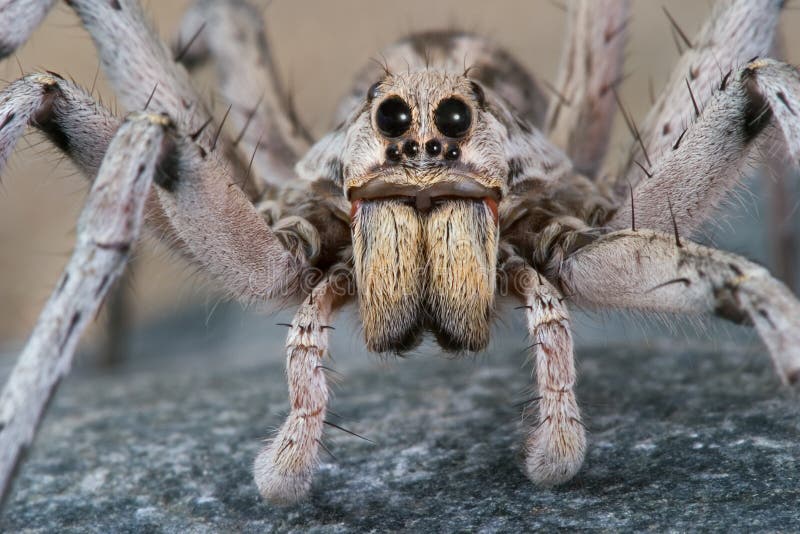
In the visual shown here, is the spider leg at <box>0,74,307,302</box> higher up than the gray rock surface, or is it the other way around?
the spider leg at <box>0,74,307,302</box>

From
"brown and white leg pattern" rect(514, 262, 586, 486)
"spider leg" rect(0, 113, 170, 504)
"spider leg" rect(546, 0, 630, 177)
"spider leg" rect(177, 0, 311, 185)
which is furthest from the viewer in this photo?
"spider leg" rect(177, 0, 311, 185)

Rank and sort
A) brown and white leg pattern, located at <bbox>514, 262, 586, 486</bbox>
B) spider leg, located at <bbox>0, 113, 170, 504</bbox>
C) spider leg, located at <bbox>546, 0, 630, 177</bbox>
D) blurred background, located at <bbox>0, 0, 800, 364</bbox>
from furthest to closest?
blurred background, located at <bbox>0, 0, 800, 364</bbox> < spider leg, located at <bbox>546, 0, 630, 177</bbox> < brown and white leg pattern, located at <bbox>514, 262, 586, 486</bbox> < spider leg, located at <bbox>0, 113, 170, 504</bbox>

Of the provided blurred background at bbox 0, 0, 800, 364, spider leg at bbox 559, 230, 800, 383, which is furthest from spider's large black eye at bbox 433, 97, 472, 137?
blurred background at bbox 0, 0, 800, 364

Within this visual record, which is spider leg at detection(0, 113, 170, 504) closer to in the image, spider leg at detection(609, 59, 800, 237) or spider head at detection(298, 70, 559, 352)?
spider head at detection(298, 70, 559, 352)

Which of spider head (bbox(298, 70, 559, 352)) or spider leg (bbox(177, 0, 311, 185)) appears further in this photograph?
spider leg (bbox(177, 0, 311, 185))

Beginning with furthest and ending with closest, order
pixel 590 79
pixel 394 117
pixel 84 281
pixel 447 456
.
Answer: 1. pixel 590 79
2. pixel 447 456
3. pixel 394 117
4. pixel 84 281

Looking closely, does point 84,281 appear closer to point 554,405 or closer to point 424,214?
→ point 424,214

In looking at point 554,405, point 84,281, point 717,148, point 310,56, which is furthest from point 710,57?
point 310,56

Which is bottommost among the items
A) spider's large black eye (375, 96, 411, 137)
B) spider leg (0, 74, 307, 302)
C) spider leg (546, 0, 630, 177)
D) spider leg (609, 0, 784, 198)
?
spider leg (0, 74, 307, 302)

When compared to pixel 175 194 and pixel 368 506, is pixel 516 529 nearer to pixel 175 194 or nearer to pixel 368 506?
pixel 368 506
